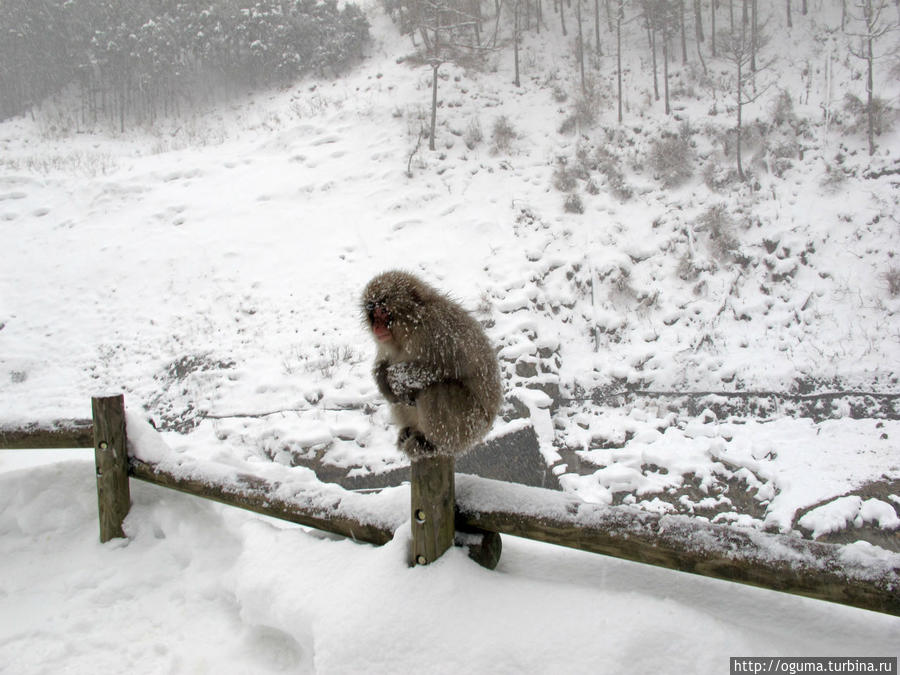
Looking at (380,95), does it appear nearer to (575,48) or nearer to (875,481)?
(575,48)

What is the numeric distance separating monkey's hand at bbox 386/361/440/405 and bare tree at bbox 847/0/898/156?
36.5 feet

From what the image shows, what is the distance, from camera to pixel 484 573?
2182mm

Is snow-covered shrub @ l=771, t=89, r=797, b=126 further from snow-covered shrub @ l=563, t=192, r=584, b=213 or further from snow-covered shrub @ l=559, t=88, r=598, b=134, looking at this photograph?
snow-covered shrub @ l=563, t=192, r=584, b=213

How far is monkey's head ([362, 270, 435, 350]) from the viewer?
7.27 ft

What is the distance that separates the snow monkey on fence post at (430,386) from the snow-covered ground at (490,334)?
22cm

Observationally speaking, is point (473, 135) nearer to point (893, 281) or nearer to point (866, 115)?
point (866, 115)

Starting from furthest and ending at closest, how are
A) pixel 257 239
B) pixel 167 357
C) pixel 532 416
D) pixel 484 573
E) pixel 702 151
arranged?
1. pixel 702 151
2. pixel 257 239
3. pixel 167 357
4. pixel 532 416
5. pixel 484 573

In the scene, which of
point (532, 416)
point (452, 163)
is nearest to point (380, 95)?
point (452, 163)

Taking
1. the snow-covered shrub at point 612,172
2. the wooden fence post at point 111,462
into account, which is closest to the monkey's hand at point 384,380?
the wooden fence post at point 111,462

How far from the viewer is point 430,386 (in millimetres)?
2150

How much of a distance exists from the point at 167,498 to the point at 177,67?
20.5 metres

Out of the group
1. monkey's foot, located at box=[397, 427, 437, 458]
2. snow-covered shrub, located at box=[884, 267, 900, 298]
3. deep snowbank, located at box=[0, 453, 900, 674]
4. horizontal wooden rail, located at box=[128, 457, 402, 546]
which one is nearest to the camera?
deep snowbank, located at box=[0, 453, 900, 674]

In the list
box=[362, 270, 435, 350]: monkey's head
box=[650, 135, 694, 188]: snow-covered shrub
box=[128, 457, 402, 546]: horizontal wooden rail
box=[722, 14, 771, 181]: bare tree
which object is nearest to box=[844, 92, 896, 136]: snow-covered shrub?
box=[722, 14, 771, 181]: bare tree

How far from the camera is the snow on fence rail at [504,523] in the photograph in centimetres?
166
